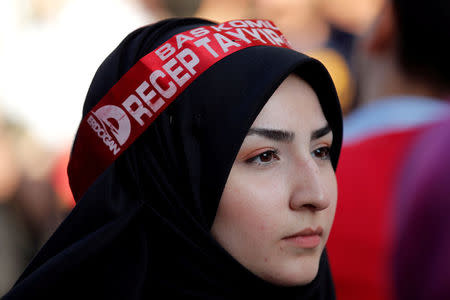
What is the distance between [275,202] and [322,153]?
0.32 meters

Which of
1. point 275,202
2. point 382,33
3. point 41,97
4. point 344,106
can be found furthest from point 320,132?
point 344,106

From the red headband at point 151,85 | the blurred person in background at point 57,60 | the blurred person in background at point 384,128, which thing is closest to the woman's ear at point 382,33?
the blurred person in background at point 384,128

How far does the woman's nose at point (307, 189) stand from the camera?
1918mm

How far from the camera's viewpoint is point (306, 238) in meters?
1.96

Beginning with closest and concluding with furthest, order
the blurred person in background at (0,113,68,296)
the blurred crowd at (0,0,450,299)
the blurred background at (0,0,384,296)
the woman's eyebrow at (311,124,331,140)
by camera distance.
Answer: the woman's eyebrow at (311,124,331,140) < the blurred crowd at (0,0,450,299) < the blurred background at (0,0,384,296) < the blurred person in background at (0,113,68,296)

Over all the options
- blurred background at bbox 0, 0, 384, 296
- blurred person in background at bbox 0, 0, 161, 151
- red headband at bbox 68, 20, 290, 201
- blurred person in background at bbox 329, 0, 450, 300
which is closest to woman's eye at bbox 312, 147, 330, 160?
red headband at bbox 68, 20, 290, 201

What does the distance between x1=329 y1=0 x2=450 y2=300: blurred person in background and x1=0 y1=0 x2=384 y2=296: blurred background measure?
2.23 meters

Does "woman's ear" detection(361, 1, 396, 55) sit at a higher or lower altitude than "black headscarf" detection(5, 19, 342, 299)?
higher

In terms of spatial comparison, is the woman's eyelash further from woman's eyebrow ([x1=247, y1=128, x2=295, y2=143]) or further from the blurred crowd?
the blurred crowd

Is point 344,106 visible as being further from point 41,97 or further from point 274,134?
point 274,134

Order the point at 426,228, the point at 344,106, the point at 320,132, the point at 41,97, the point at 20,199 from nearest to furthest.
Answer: the point at 320,132
the point at 426,228
the point at 41,97
the point at 20,199
the point at 344,106

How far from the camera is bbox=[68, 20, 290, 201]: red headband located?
6.53 ft

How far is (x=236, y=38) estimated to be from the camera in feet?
6.75

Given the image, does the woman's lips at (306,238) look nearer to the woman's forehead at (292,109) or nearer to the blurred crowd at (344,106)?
the woman's forehead at (292,109)
